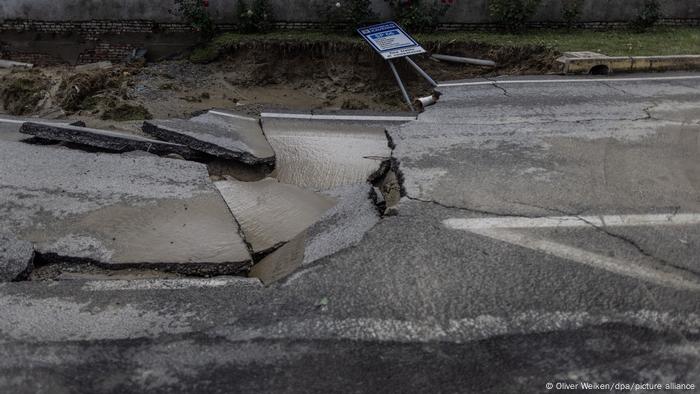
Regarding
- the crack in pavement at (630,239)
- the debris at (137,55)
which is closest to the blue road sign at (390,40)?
the debris at (137,55)

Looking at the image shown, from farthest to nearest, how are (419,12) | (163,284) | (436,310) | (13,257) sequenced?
(419,12) → (13,257) → (163,284) → (436,310)

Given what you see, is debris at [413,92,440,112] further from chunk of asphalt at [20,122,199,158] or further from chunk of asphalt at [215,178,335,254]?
chunk of asphalt at [20,122,199,158]

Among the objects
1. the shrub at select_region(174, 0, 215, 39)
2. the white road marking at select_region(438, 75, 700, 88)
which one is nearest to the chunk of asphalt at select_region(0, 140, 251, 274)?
the white road marking at select_region(438, 75, 700, 88)

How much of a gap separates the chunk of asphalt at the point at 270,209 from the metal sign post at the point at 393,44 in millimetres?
3725

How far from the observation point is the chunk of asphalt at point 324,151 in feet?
18.3

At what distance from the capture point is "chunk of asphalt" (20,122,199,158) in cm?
554

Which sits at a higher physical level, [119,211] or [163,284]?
[119,211]

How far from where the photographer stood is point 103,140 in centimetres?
556

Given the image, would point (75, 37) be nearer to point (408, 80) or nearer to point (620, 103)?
point (408, 80)

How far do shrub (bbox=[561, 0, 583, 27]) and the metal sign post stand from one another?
3.26 metres

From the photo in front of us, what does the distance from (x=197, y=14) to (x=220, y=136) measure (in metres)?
4.79

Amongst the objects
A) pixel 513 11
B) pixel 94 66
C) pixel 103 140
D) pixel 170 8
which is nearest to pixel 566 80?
pixel 513 11

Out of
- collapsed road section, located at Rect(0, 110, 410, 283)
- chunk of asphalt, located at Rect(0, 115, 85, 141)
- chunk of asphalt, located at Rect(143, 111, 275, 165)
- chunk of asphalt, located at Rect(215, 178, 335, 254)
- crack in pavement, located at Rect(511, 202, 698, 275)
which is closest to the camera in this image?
crack in pavement, located at Rect(511, 202, 698, 275)

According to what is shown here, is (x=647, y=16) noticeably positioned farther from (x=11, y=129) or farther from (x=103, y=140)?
(x=11, y=129)
